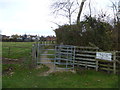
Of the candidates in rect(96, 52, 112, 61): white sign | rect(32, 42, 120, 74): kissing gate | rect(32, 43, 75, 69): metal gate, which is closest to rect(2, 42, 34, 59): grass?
rect(32, 43, 75, 69): metal gate

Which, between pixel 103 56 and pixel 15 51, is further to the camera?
pixel 15 51

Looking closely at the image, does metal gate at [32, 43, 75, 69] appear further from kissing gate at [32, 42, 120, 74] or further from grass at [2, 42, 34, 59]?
grass at [2, 42, 34, 59]

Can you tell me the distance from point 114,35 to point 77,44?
3.06 meters

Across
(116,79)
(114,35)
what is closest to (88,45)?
(114,35)

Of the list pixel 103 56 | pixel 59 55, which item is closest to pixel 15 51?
pixel 59 55

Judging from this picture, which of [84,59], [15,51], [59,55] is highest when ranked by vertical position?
[59,55]

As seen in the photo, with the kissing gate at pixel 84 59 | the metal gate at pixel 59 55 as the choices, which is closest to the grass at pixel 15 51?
the metal gate at pixel 59 55

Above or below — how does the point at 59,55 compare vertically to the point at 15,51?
above

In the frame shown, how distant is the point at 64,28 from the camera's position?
38.0 feet

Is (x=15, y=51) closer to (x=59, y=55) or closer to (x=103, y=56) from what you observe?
(x=59, y=55)

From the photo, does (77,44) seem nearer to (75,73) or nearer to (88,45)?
(88,45)

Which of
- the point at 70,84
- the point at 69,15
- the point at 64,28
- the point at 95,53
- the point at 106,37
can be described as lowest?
the point at 70,84

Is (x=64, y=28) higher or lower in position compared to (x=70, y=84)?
higher

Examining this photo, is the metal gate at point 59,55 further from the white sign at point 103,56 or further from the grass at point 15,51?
the grass at point 15,51
